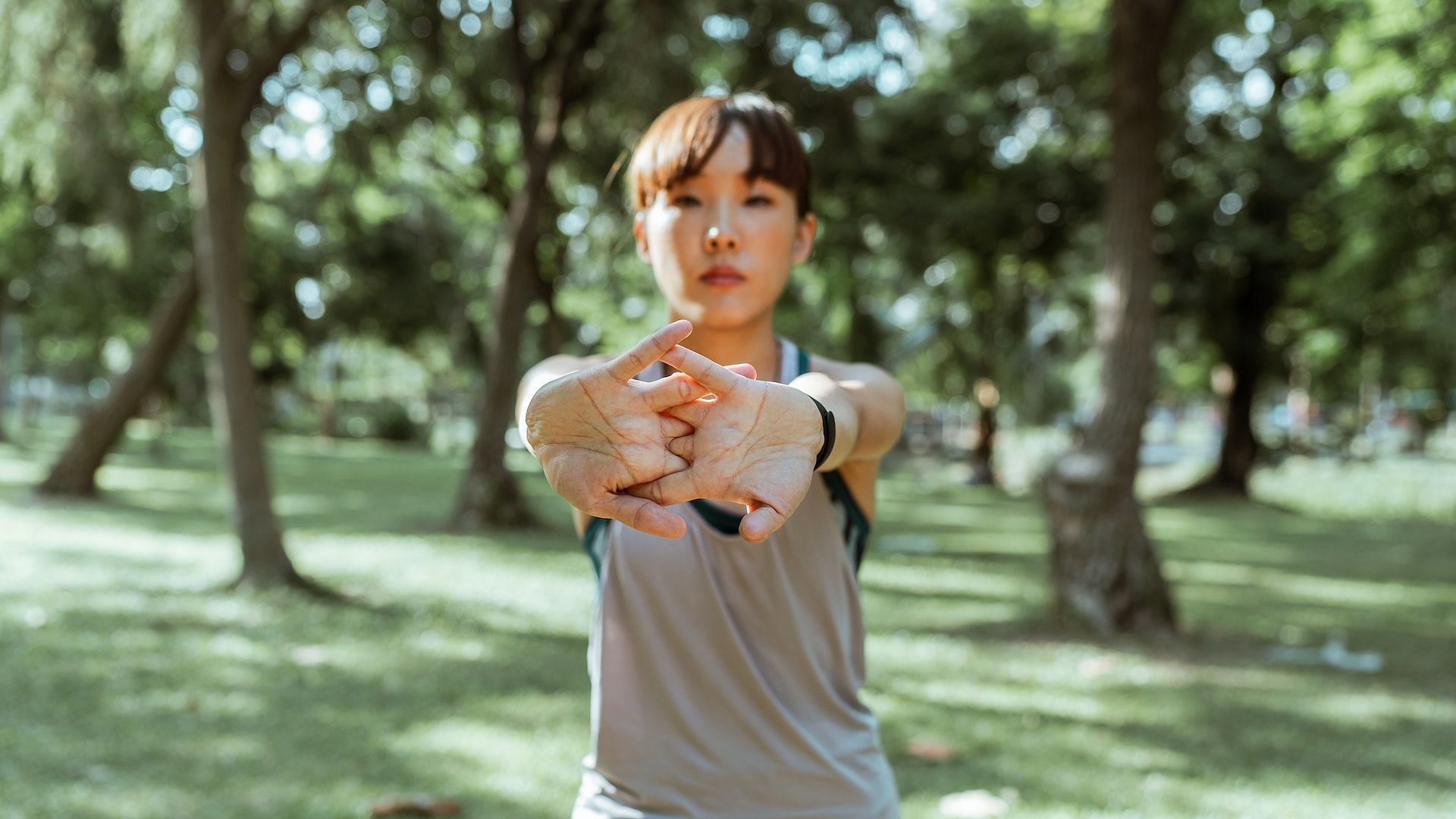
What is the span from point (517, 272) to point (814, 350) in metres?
12.7

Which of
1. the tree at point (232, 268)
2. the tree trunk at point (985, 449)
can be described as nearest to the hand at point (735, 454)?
the tree at point (232, 268)

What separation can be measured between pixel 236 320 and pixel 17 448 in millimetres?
20784

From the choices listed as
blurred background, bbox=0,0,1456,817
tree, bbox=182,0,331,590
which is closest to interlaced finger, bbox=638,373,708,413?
blurred background, bbox=0,0,1456,817

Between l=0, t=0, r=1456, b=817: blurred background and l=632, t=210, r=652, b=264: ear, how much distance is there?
28 cm

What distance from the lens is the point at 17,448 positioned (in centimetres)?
2467

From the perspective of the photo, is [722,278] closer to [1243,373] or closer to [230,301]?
[230,301]

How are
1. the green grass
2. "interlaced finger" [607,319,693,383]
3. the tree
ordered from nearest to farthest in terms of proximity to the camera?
1. "interlaced finger" [607,319,693,383]
2. the green grass
3. the tree

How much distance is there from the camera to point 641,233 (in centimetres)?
206

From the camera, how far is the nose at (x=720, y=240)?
190 centimetres

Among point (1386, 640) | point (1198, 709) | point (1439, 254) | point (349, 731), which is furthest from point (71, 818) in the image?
point (1439, 254)

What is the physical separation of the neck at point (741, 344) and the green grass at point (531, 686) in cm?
256

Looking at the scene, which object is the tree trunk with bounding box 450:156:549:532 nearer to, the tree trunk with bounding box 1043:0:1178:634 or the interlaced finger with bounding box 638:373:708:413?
the tree trunk with bounding box 1043:0:1178:634

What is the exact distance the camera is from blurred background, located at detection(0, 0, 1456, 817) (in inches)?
198

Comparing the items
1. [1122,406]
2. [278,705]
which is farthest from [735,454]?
[1122,406]
